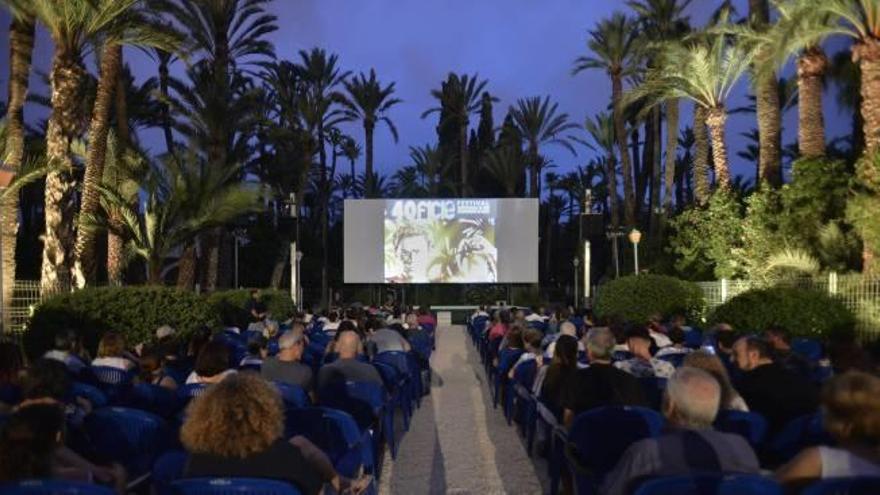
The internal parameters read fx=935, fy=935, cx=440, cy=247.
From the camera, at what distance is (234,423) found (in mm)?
3838

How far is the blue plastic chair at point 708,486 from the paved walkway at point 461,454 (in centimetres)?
409

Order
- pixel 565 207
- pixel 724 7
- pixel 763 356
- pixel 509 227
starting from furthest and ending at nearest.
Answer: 1. pixel 565 207
2. pixel 509 227
3. pixel 724 7
4. pixel 763 356

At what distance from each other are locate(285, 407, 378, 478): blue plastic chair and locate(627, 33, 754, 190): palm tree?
22315 mm

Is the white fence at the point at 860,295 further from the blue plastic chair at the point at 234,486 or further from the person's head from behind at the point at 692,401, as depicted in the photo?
the blue plastic chair at the point at 234,486

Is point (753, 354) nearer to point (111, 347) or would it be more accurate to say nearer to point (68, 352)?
point (111, 347)

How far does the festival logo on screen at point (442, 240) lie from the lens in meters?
33.6

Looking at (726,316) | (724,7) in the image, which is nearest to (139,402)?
(726,316)

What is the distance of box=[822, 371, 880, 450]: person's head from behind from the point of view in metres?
3.64

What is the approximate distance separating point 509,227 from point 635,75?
37.2ft

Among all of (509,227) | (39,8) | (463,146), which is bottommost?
(509,227)

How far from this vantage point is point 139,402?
657cm

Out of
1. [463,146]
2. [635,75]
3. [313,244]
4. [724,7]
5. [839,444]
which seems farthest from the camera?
[463,146]

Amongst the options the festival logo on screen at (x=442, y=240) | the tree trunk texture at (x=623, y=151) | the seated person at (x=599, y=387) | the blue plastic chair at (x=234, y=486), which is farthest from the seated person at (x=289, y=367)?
the tree trunk texture at (x=623, y=151)

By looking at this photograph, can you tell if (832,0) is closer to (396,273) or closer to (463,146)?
(396,273)
